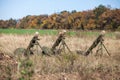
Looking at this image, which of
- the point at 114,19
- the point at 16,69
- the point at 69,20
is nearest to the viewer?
the point at 16,69

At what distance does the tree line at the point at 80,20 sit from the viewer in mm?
61188

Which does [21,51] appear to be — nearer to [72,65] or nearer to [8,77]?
[72,65]

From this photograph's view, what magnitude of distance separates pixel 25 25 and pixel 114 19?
117 ft

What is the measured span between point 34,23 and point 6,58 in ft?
240

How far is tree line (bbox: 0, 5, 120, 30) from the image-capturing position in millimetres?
61188

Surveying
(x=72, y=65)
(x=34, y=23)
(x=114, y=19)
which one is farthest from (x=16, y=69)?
(x=34, y=23)

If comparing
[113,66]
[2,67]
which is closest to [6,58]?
[2,67]

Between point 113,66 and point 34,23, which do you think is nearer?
point 113,66

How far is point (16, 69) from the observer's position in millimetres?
8789

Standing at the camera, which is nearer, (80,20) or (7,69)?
(7,69)

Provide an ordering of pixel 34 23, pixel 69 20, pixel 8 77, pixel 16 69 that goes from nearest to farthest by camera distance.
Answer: pixel 8 77
pixel 16 69
pixel 69 20
pixel 34 23

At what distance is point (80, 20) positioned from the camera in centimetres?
6994

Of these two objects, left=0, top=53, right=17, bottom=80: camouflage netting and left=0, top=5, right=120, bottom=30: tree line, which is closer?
left=0, top=53, right=17, bottom=80: camouflage netting

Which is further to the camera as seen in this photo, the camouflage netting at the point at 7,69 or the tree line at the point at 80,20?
the tree line at the point at 80,20
